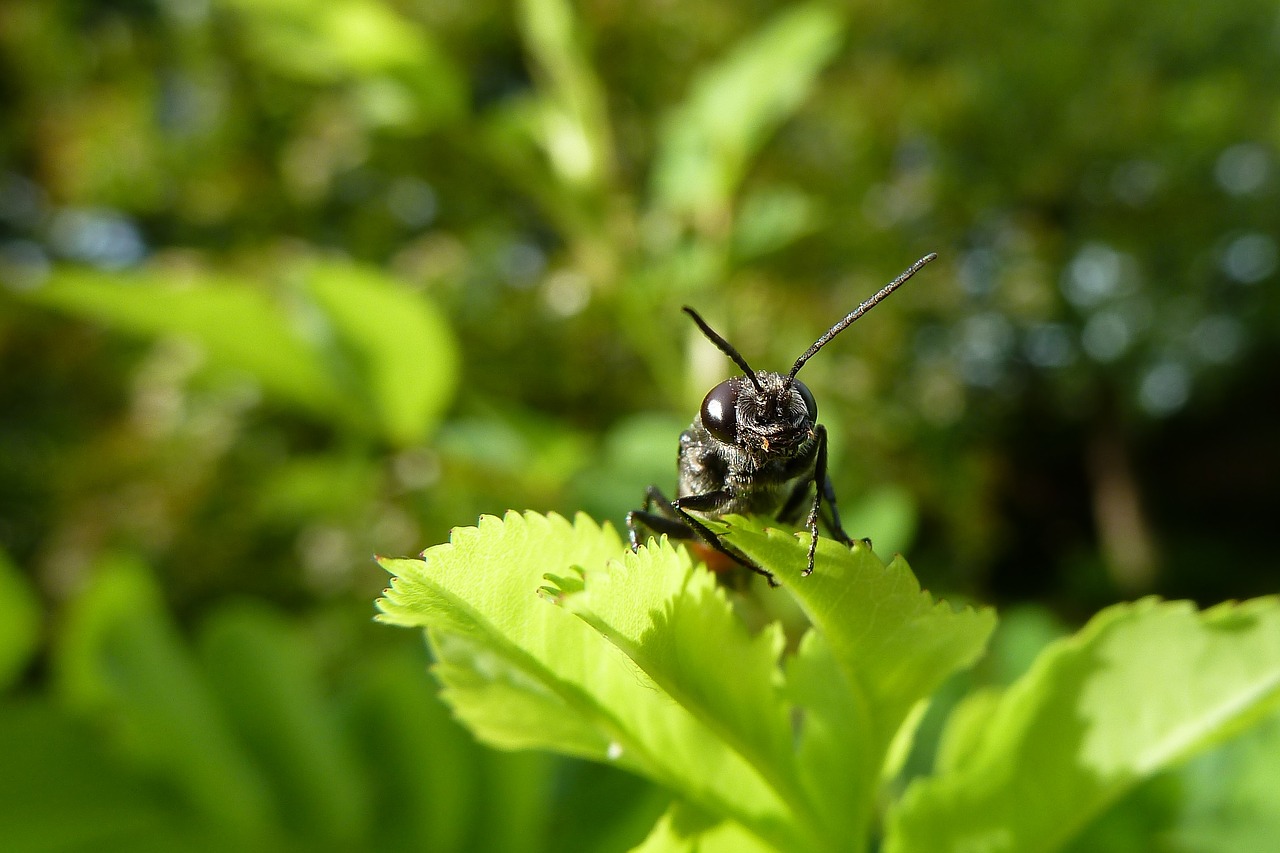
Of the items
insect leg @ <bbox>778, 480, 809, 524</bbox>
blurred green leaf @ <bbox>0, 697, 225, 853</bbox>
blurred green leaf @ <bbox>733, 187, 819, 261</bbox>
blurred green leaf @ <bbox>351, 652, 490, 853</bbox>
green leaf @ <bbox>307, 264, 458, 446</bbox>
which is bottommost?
blurred green leaf @ <bbox>0, 697, 225, 853</bbox>

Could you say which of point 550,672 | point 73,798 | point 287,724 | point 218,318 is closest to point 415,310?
point 218,318

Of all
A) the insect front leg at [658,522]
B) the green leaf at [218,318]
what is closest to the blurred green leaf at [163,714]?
the green leaf at [218,318]

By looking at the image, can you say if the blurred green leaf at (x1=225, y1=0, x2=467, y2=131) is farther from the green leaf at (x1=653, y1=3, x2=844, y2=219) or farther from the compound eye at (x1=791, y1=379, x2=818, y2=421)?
the compound eye at (x1=791, y1=379, x2=818, y2=421)

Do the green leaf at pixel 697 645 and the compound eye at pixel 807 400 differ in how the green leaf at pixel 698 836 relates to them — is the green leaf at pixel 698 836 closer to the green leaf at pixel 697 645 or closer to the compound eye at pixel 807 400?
the green leaf at pixel 697 645

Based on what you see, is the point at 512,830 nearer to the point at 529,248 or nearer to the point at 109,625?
the point at 109,625

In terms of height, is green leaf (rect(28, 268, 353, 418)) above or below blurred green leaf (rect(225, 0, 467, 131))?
below

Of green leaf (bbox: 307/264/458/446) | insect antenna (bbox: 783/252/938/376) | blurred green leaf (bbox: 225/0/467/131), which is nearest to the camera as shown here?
insect antenna (bbox: 783/252/938/376)

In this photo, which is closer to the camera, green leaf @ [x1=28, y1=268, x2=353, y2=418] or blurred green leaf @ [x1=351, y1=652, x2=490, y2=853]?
blurred green leaf @ [x1=351, y1=652, x2=490, y2=853]

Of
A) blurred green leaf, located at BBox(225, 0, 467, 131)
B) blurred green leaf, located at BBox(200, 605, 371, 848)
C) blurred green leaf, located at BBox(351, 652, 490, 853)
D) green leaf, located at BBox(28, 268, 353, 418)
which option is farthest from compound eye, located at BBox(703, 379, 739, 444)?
blurred green leaf, located at BBox(225, 0, 467, 131)
